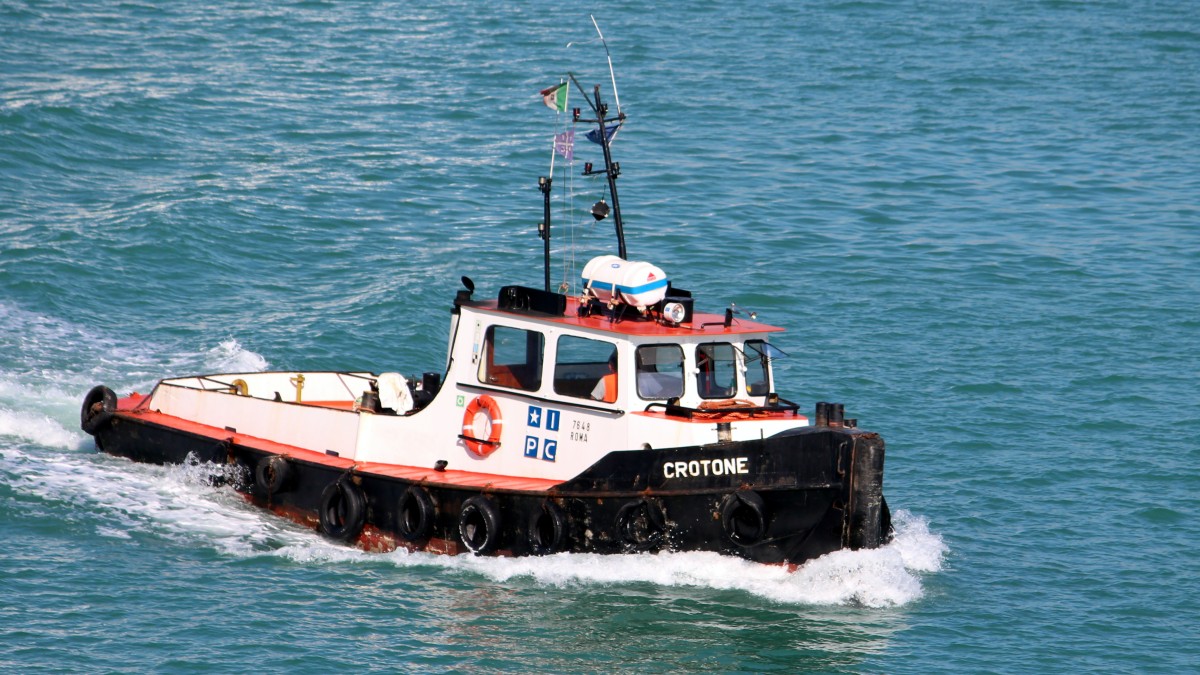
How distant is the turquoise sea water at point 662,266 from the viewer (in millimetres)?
13820

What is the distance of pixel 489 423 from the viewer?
15297 millimetres

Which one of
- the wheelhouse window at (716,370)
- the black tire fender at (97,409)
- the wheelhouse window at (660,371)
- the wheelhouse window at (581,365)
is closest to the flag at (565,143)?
the wheelhouse window at (581,365)

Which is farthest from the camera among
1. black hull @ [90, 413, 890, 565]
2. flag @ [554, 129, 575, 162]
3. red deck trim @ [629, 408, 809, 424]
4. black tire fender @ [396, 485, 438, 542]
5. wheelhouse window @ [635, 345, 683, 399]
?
flag @ [554, 129, 575, 162]

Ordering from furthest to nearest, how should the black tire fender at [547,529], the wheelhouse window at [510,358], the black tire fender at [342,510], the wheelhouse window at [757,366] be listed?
the black tire fender at [342,510] < the wheelhouse window at [510,358] < the wheelhouse window at [757,366] < the black tire fender at [547,529]

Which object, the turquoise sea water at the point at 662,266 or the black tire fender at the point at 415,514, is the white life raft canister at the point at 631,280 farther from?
the black tire fender at the point at 415,514

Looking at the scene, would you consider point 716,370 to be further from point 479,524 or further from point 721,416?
point 479,524

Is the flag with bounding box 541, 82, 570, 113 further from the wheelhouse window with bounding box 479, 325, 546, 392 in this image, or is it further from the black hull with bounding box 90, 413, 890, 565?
the black hull with bounding box 90, 413, 890, 565

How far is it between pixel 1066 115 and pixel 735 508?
25.1m

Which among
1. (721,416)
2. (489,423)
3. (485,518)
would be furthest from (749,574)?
(489,423)

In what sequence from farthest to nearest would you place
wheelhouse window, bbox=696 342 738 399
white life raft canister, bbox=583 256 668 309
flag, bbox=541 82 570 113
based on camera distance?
1. flag, bbox=541 82 570 113
2. wheelhouse window, bbox=696 342 738 399
3. white life raft canister, bbox=583 256 668 309

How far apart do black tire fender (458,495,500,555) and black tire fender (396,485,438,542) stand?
35 cm

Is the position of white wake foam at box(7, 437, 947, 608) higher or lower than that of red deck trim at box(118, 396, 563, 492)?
lower

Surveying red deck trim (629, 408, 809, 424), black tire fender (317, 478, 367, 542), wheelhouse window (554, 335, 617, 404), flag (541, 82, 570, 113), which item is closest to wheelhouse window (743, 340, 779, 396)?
red deck trim (629, 408, 809, 424)

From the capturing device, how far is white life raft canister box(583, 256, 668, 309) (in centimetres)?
1455
